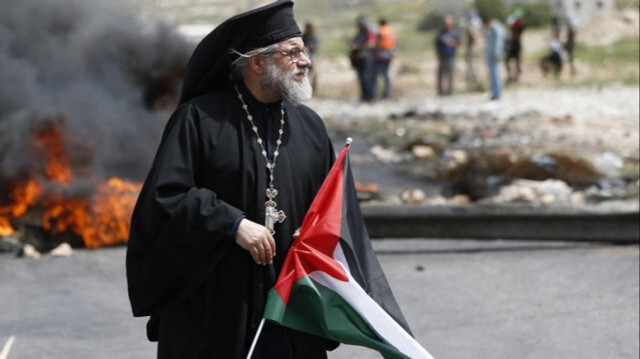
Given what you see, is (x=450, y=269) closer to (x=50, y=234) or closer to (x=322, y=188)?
(x=50, y=234)

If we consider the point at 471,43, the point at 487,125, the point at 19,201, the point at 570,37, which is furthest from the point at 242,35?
the point at 570,37

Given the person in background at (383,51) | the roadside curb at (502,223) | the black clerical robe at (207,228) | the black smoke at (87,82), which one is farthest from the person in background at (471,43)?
the black clerical robe at (207,228)

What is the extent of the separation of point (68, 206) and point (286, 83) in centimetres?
613

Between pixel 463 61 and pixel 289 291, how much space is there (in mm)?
34191

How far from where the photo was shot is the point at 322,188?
4727 millimetres

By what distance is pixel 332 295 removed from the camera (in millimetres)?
4645

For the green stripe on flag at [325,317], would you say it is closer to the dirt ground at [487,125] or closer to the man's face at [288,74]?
the man's face at [288,74]

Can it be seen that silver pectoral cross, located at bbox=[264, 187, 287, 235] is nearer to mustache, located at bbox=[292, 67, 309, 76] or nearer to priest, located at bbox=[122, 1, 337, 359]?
priest, located at bbox=[122, 1, 337, 359]

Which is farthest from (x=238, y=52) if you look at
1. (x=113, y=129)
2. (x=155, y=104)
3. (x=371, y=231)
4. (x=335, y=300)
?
(x=155, y=104)

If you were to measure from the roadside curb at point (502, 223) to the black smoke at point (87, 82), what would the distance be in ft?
7.85

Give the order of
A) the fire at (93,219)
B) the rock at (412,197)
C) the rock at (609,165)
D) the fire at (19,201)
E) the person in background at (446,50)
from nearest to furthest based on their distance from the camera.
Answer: the fire at (93,219) → the fire at (19,201) → the rock at (412,197) → the rock at (609,165) → the person in background at (446,50)

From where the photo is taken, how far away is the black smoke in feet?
36.3

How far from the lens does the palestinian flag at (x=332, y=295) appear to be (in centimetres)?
461

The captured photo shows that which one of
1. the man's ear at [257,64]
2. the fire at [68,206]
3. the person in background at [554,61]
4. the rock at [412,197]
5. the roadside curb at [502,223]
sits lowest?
the person in background at [554,61]
